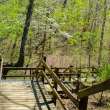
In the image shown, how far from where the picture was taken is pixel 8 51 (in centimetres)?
3253

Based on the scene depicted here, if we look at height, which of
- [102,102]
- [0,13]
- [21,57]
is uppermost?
[0,13]

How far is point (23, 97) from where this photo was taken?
10484 millimetres

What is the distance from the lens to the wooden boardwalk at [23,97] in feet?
31.2

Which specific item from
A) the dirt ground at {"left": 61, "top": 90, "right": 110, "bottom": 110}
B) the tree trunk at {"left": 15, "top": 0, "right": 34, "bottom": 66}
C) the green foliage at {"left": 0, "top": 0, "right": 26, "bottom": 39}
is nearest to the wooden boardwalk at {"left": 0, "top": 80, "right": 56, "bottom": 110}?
the dirt ground at {"left": 61, "top": 90, "right": 110, "bottom": 110}

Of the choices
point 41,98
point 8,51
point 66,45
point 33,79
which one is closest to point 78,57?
point 66,45

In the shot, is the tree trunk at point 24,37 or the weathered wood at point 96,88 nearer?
the weathered wood at point 96,88

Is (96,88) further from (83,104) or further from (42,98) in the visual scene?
(42,98)

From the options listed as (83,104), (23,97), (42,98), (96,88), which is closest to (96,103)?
(42,98)

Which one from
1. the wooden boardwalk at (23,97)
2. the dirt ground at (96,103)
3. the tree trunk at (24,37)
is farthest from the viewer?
the tree trunk at (24,37)

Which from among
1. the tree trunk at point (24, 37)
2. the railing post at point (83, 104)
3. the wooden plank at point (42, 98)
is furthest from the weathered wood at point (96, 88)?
the tree trunk at point (24, 37)

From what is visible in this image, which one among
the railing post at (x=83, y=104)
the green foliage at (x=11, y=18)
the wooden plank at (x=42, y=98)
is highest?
the green foliage at (x=11, y=18)

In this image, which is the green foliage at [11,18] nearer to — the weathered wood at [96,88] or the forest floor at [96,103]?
the forest floor at [96,103]

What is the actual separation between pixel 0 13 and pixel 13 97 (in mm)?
17618

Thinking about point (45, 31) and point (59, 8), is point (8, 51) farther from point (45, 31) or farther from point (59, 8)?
point (59, 8)
